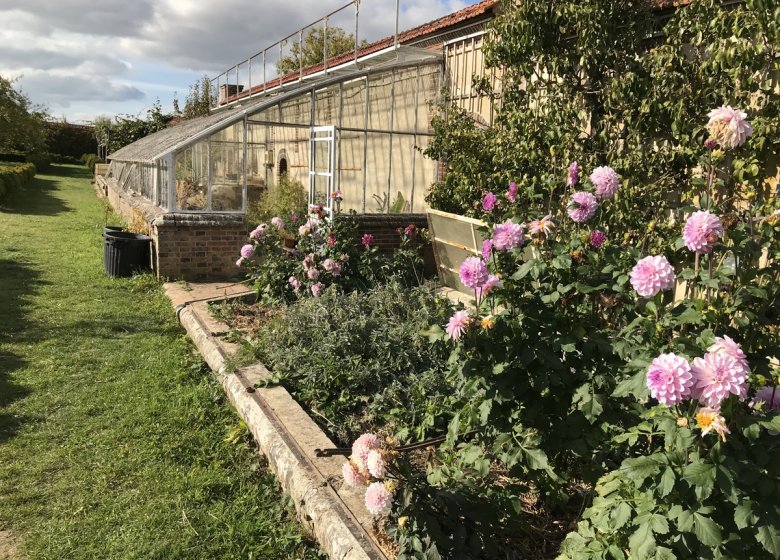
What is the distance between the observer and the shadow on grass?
4.59 m

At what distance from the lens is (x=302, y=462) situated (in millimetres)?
3572

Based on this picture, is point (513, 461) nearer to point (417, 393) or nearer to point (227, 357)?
point (417, 393)

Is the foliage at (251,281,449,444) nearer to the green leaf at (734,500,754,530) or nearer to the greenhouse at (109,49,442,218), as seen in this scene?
the green leaf at (734,500,754,530)

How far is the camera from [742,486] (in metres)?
1.83

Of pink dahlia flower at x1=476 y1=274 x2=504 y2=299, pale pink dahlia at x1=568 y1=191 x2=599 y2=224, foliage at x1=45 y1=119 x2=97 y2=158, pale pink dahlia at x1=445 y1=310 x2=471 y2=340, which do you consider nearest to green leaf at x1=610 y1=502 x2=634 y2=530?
pale pink dahlia at x1=445 y1=310 x2=471 y2=340

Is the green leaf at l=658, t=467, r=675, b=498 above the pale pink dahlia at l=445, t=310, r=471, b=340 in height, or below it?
below

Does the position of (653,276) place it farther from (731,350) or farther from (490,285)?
(490,285)

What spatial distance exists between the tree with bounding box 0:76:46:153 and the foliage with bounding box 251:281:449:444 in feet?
126

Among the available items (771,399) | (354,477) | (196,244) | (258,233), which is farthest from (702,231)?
(196,244)

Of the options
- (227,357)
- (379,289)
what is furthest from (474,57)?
(227,357)

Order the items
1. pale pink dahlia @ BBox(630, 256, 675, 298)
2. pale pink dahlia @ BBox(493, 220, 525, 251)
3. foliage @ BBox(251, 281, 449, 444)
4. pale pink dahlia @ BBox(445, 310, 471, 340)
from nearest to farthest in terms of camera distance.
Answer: pale pink dahlia @ BBox(630, 256, 675, 298) → pale pink dahlia @ BBox(445, 310, 471, 340) → pale pink dahlia @ BBox(493, 220, 525, 251) → foliage @ BBox(251, 281, 449, 444)

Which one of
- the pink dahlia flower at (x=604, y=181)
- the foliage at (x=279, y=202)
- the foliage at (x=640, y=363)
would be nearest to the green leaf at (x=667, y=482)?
the foliage at (x=640, y=363)

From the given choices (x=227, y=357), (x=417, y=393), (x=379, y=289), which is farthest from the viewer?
(x=379, y=289)

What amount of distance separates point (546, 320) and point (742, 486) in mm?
1068
